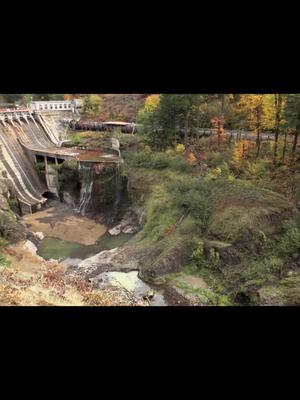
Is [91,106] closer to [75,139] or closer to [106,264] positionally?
[75,139]

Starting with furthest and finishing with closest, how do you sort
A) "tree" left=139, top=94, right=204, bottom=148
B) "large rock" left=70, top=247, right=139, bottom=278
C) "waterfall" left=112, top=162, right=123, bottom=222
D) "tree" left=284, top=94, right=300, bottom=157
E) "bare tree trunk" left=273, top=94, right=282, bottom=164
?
1. "tree" left=139, top=94, right=204, bottom=148
2. "waterfall" left=112, top=162, right=123, bottom=222
3. "bare tree trunk" left=273, top=94, right=282, bottom=164
4. "tree" left=284, top=94, right=300, bottom=157
5. "large rock" left=70, top=247, right=139, bottom=278

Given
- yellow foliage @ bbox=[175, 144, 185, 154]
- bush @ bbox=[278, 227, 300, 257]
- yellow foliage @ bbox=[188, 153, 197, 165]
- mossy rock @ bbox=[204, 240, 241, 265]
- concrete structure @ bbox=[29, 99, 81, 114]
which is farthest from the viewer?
concrete structure @ bbox=[29, 99, 81, 114]

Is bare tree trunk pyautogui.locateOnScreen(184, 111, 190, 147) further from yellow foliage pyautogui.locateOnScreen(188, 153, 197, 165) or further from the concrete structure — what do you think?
the concrete structure

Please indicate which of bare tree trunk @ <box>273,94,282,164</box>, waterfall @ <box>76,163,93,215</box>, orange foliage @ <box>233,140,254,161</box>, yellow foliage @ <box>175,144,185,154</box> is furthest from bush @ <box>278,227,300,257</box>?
waterfall @ <box>76,163,93,215</box>

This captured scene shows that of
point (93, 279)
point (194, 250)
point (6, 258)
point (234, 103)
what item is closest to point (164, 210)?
point (194, 250)

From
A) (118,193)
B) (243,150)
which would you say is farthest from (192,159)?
(118,193)

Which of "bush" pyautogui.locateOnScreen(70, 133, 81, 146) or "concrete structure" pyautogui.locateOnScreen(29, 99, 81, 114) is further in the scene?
"concrete structure" pyautogui.locateOnScreen(29, 99, 81, 114)
